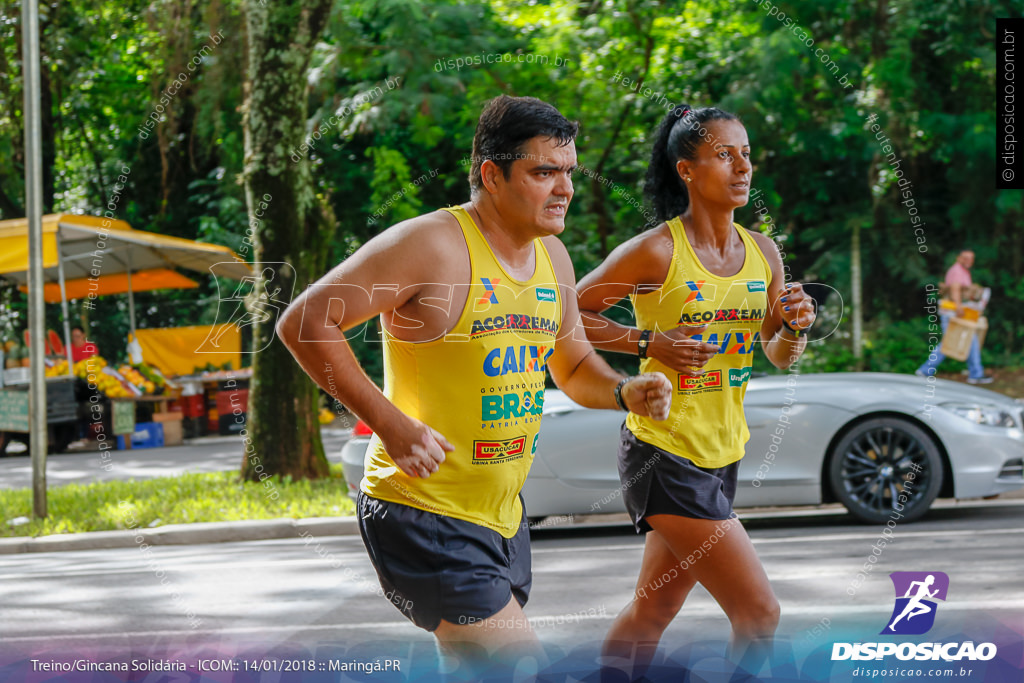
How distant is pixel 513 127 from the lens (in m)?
2.40

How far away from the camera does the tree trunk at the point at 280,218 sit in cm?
816

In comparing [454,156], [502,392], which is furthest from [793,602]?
[454,156]

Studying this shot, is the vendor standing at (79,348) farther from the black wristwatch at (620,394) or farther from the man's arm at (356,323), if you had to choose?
the man's arm at (356,323)


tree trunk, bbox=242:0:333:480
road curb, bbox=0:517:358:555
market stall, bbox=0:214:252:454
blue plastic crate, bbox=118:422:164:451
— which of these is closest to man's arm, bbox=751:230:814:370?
road curb, bbox=0:517:358:555

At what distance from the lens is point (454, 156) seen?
405 inches

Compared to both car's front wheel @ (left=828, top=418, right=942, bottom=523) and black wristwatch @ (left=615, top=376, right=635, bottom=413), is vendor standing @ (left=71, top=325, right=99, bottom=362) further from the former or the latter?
black wristwatch @ (left=615, top=376, right=635, bottom=413)

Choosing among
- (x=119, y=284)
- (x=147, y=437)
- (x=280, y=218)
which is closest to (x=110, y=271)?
(x=119, y=284)

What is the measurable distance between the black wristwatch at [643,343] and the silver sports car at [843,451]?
3394 mm

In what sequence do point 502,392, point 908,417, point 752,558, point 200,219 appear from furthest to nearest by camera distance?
point 200,219 < point 908,417 < point 752,558 < point 502,392

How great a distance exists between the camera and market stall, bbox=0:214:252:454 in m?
11.9

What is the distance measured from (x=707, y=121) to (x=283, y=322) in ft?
5.13

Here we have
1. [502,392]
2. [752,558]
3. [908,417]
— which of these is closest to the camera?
[502,392]

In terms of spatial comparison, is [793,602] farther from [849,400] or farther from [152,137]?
[152,137]

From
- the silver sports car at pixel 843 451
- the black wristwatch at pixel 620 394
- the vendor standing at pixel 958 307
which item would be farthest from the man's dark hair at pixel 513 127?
the vendor standing at pixel 958 307
